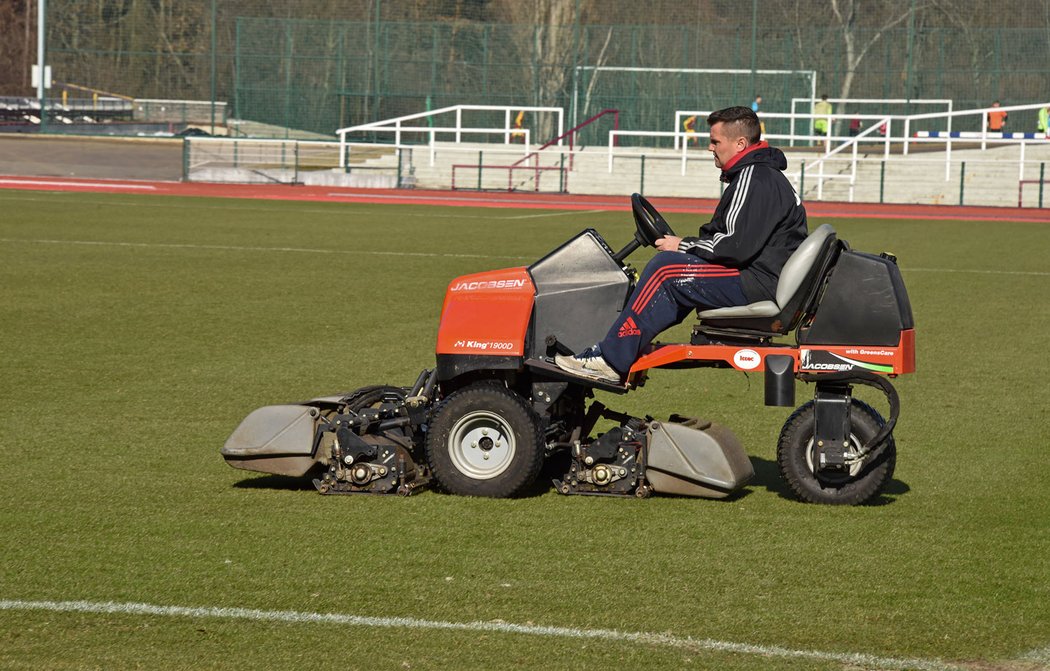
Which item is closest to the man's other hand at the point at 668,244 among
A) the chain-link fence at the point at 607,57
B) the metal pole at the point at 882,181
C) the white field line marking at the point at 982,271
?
the white field line marking at the point at 982,271

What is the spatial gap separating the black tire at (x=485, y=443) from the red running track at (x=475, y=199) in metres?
28.6

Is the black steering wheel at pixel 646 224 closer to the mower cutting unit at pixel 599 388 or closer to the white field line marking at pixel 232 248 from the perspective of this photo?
the mower cutting unit at pixel 599 388

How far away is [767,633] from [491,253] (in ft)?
58.0

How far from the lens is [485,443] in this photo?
7.23 meters

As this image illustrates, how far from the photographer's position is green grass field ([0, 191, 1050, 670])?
5.12 metres

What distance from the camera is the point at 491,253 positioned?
22.8m

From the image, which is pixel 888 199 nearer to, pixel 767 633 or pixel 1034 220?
pixel 1034 220

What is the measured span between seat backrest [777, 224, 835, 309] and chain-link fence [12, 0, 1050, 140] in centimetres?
4596

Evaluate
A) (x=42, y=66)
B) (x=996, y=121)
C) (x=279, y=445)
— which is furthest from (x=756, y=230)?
(x=42, y=66)

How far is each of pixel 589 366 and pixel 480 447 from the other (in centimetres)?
63

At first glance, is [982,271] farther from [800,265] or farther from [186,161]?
[186,161]

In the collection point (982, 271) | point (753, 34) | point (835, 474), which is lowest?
point (835, 474)

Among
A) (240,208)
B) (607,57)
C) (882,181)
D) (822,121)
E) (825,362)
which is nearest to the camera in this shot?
(825,362)

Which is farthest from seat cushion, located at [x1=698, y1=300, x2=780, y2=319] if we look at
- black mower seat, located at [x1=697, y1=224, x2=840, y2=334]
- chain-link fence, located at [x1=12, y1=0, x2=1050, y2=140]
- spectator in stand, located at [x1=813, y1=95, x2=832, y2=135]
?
chain-link fence, located at [x1=12, y1=0, x2=1050, y2=140]
